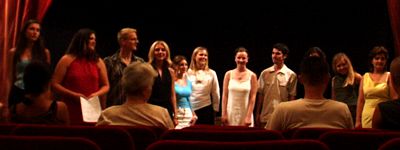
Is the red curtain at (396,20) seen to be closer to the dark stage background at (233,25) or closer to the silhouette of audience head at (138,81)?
the dark stage background at (233,25)

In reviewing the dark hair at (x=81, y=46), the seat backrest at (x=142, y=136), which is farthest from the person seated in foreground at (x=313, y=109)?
the dark hair at (x=81, y=46)

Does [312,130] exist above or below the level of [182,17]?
below

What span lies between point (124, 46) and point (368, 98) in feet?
7.65

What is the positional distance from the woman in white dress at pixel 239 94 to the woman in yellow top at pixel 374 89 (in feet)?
4.68

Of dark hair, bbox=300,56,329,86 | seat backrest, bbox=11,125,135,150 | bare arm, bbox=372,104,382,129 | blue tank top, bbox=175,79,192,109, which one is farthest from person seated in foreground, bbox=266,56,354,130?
blue tank top, bbox=175,79,192,109

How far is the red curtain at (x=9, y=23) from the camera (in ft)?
18.0

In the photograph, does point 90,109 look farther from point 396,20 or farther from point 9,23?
point 396,20

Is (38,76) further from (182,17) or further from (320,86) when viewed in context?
(182,17)

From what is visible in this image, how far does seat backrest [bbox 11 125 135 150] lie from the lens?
6.33 ft

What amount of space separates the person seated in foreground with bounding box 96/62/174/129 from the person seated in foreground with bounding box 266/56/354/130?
2.19 feet

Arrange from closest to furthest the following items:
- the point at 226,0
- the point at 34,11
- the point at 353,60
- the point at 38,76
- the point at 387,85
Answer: the point at 38,76 → the point at 387,85 → the point at 34,11 → the point at 353,60 → the point at 226,0

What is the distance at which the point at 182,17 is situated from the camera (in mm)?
8359

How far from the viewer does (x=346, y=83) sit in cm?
522

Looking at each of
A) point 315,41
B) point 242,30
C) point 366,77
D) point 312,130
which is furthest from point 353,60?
point 312,130
